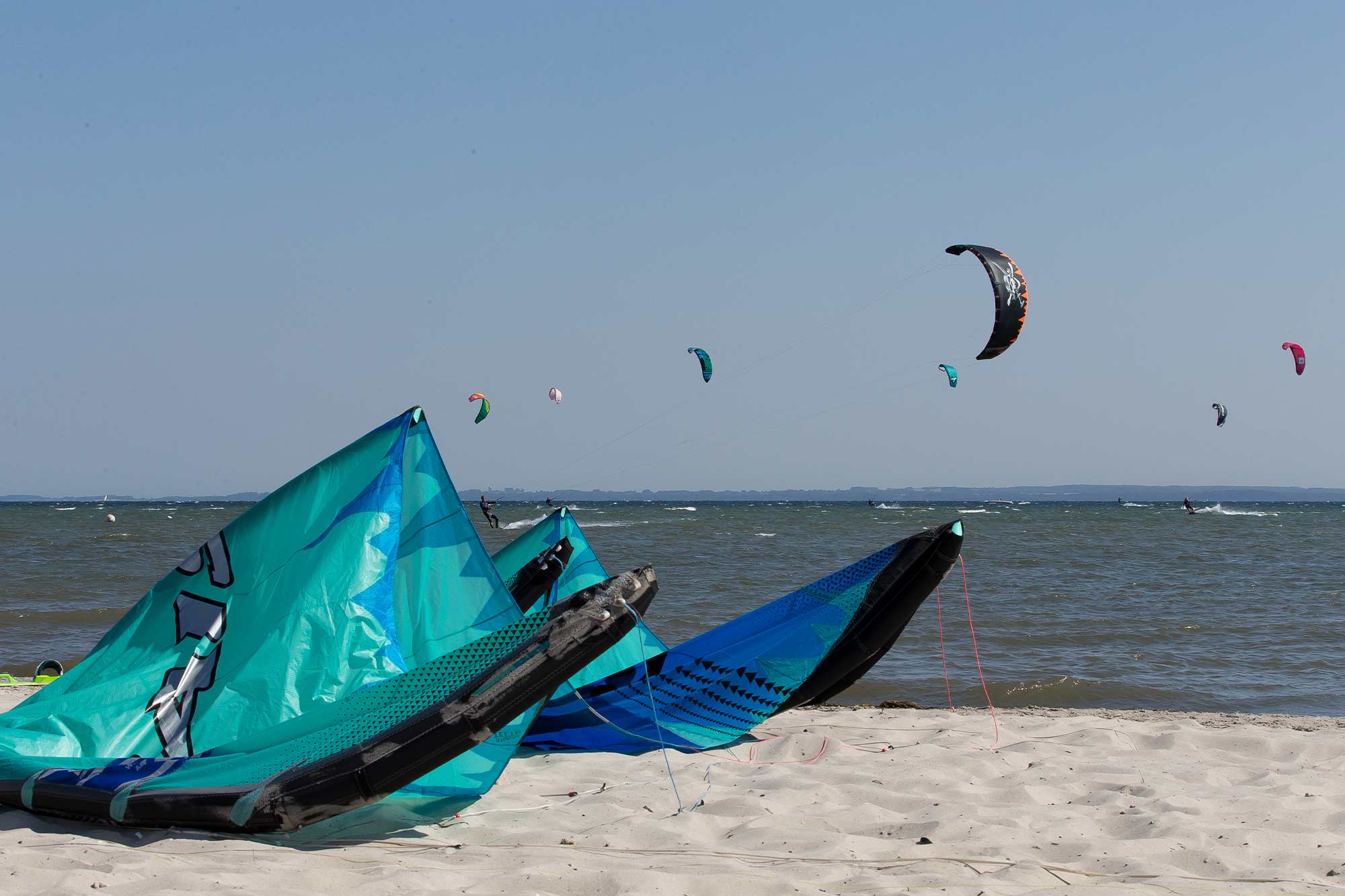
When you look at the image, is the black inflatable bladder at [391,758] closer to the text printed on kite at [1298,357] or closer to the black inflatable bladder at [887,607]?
the black inflatable bladder at [887,607]

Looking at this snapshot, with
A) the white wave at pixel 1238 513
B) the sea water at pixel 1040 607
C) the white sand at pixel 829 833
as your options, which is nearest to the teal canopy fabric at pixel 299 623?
the white sand at pixel 829 833

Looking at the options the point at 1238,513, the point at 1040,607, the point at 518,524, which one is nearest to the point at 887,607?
the point at 1040,607

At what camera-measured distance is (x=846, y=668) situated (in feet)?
20.7

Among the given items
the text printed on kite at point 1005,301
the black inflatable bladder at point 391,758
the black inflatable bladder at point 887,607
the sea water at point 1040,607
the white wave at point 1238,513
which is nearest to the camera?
the black inflatable bladder at point 391,758

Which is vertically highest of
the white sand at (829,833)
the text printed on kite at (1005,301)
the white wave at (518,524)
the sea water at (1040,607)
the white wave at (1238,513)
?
the text printed on kite at (1005,301)

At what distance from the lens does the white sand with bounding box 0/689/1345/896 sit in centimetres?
363

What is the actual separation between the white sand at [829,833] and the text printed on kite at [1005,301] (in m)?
5.07

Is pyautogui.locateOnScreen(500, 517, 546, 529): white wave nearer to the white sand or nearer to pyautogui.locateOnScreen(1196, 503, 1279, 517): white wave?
the white sand

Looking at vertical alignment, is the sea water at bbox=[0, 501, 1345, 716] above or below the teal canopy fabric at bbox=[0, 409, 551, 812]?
below

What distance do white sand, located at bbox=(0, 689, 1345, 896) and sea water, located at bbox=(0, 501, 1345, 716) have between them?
10.2 ft

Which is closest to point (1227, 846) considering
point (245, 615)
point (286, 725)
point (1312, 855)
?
point (1312, 855)

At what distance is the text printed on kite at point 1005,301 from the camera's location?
1043 cm

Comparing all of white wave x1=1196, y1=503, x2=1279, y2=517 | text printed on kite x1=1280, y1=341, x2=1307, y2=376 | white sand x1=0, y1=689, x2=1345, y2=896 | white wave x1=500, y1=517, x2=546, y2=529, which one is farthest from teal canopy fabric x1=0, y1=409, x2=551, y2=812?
white wave x1=1196, y1=503, x2=1279, y2=517

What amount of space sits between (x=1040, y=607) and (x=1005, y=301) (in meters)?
6.10
